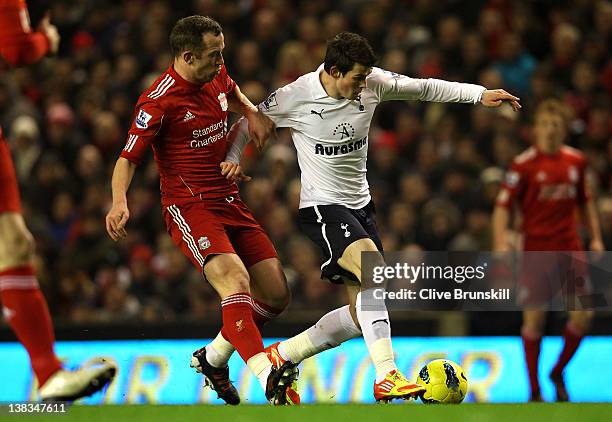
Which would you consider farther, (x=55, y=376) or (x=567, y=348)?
(x=567, y=348)

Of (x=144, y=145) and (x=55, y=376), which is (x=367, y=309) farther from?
(x=55, y=376)

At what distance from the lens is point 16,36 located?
16.7 ft

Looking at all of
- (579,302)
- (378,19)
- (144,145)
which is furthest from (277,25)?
(144,145)

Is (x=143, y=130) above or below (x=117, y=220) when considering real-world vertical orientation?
above

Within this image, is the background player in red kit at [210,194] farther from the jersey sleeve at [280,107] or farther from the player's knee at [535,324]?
the player's knee at [535,324]

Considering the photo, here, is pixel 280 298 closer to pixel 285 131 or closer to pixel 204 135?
pixel 204 135

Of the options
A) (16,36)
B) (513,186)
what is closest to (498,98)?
(513,186)

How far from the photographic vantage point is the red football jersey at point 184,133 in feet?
21.3

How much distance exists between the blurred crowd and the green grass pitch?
4.05 m

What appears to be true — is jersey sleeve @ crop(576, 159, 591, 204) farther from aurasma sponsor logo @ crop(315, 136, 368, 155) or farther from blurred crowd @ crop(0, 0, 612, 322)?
aurasma sponsor logo @ crop(315, 136, 368, 155)

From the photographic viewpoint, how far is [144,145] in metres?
6.44

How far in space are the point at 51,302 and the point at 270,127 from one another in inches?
176

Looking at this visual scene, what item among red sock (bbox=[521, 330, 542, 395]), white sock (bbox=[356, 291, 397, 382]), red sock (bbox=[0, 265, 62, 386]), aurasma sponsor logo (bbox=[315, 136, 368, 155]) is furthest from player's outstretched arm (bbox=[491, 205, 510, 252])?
red sock (bbox=[0, 265, 62, 386])

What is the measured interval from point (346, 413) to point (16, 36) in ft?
7.36
